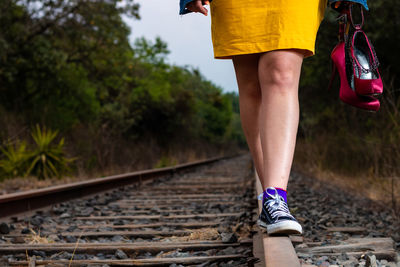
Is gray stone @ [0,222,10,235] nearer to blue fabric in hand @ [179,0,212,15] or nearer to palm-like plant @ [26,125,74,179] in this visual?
blue fabric in hand @ [179,0,212,15]

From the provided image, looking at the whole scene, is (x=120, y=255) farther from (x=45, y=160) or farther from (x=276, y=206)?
(x=45, y=160)

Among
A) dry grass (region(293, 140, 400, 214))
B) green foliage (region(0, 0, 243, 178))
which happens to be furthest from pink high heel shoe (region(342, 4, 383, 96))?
green foliage (region(0, 0, 243, 178))

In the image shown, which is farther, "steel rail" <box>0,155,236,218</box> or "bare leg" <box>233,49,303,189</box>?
"steel rail" <box>0,155,236,218</box>

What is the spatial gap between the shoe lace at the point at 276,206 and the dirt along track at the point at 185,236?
135 mm

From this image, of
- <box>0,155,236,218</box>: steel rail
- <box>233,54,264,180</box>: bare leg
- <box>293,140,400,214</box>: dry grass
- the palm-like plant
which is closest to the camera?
<box>233,54,264,180</box>: bare leg

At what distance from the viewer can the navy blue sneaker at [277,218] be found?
6.02 ft

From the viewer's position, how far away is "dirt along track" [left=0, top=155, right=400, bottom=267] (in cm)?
190

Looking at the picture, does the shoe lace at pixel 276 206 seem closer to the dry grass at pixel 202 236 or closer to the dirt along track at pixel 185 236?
the dirt along track at pixel 185 236

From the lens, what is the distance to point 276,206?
1937 millimetres

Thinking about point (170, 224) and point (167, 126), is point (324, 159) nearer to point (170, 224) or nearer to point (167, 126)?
point (170, 224)

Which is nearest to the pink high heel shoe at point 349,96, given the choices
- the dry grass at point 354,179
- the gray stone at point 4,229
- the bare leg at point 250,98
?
the bare leg at point 250,98

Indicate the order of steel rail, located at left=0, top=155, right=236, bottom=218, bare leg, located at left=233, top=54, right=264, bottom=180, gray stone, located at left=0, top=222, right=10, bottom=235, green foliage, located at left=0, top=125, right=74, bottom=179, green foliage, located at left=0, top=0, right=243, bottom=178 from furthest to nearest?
green foliage, located at left=0, top=0, right=243, bottom=178 → green foliage, located at left=0, top=125, right=74, bottom=179 → steel rail, located at left=0, top=155, right=236, bottom=218 → gray stone, located at left=0, top=222, right=10, bottom=235 → bare leg, located at left=233, top=54, right=264, bottom=180

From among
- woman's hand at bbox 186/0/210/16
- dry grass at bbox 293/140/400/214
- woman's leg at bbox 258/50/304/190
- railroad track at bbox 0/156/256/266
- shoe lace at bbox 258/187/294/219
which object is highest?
woman's hand at bbox 186/0/210/16

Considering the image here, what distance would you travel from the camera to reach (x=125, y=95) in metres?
17.1
